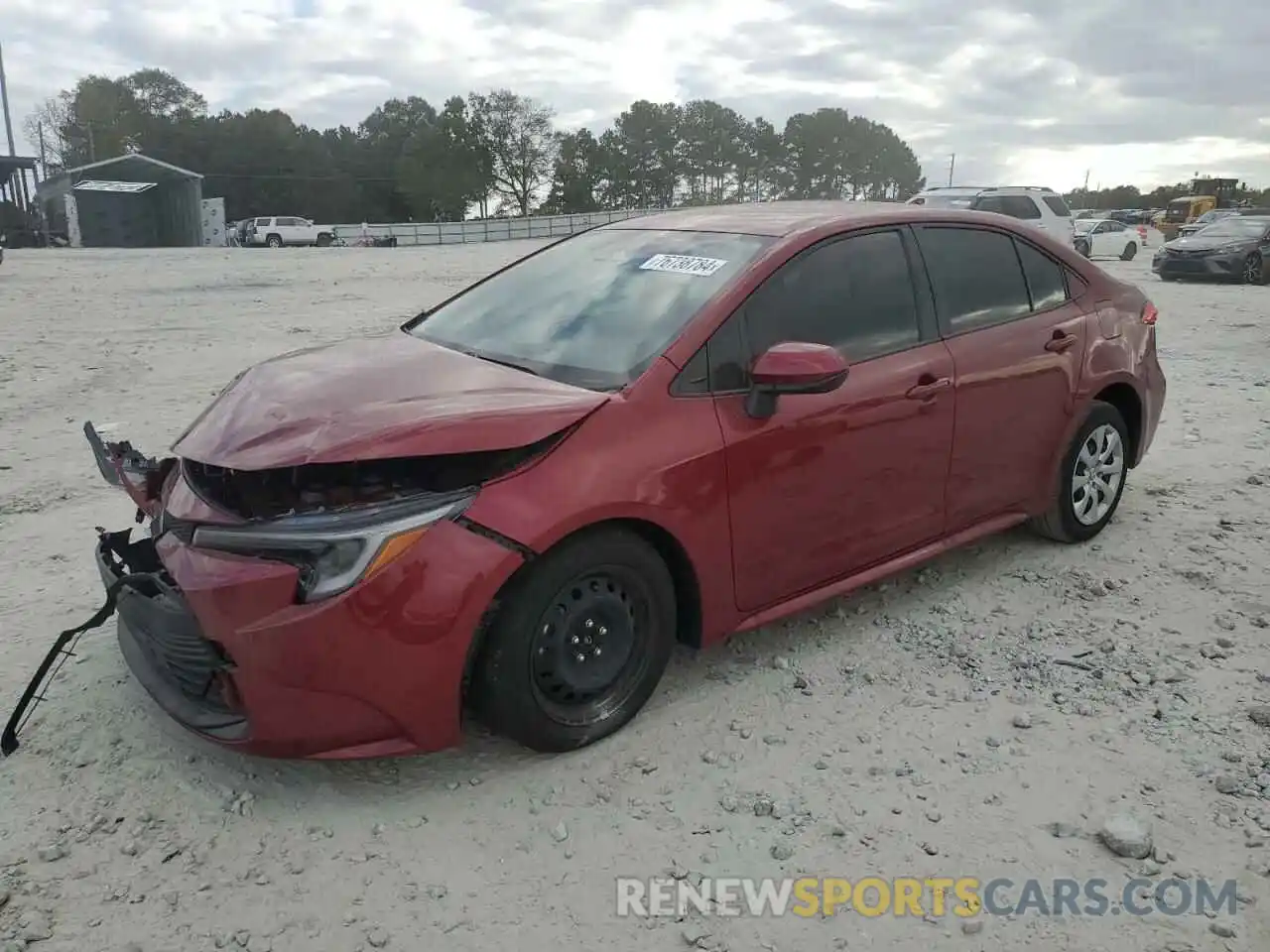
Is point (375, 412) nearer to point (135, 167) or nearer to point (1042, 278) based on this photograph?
point (1042, 278)

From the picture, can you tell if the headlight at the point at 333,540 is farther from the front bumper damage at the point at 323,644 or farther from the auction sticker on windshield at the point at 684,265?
the auction sticker on windshield at the point at 684,265

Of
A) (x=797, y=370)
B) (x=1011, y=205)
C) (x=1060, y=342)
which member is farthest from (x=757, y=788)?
(x=1011, y=205)

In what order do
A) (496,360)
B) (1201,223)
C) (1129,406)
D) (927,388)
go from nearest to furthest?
(496,360) → (927,388) → (1129,406) → (1201,223)

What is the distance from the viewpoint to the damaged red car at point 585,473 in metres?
2.67

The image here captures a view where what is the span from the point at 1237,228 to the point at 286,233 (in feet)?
125

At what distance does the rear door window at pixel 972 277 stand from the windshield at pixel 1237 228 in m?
18.8

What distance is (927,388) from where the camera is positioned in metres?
3.79

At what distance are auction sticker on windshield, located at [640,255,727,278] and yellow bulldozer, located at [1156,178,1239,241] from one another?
131 feet

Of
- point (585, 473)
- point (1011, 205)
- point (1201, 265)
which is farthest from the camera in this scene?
point (1011, 205)

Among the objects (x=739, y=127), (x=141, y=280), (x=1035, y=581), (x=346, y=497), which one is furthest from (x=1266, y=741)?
Answer: (x=739, y=127)

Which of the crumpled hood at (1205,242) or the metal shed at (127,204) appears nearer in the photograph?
the crumpled hood at (1205,242)

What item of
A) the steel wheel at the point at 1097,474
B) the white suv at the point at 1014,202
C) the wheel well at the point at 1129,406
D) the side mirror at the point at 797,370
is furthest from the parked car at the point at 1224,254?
the side mirror at the point at 797,370

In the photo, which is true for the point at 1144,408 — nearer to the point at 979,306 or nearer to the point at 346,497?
the point at 979,306

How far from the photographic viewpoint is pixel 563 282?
3908mm
